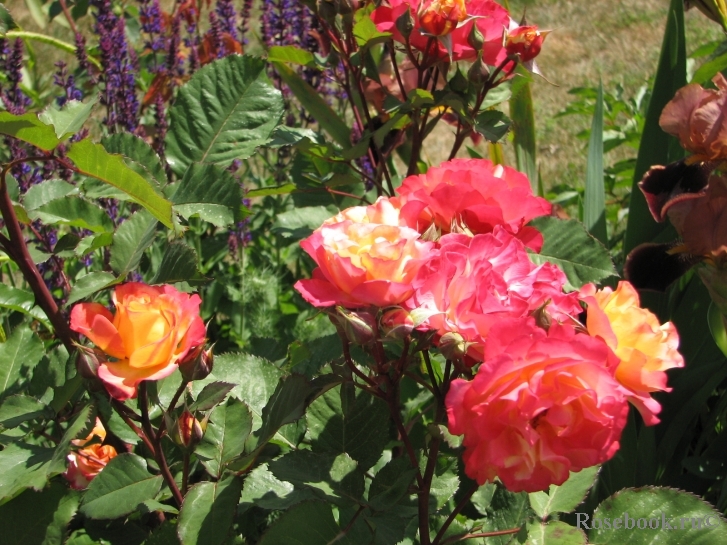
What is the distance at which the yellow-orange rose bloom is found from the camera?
532 mm

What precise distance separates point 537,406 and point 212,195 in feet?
1.38

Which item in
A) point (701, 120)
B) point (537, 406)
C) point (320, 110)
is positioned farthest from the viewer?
point (320, 110)


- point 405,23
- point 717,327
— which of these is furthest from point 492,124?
point 717,327

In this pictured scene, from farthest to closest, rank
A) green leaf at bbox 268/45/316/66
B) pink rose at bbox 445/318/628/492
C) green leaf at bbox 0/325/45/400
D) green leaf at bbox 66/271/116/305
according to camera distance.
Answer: green leaf at bbox 268/45/316/66
green leaf at bbox 0/325/45/400
green leaf at bbox 66/271/116/305
pink rose at bbox 445/318/628/492

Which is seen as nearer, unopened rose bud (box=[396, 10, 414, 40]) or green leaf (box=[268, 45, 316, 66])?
unopened rose bud (box=[396, 10, 414, 40])

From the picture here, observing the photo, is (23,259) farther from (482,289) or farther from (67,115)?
(482,289)

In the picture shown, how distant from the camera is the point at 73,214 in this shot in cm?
78

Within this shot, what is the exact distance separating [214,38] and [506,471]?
146cm

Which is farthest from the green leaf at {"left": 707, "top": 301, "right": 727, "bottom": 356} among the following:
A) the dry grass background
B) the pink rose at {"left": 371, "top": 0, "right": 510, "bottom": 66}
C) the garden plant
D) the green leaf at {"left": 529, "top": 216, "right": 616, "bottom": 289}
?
the dry grass background

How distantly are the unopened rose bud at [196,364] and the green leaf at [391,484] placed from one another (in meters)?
0.19

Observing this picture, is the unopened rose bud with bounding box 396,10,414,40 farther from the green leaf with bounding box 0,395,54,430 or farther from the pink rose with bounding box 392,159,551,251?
the green leaf with bounding box 0,395,54,430

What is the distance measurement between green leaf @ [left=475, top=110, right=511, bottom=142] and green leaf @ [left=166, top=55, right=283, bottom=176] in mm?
275

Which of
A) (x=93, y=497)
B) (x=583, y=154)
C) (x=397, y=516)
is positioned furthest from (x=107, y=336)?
(x=583, y=154)

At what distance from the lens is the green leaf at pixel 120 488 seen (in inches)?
25.8
